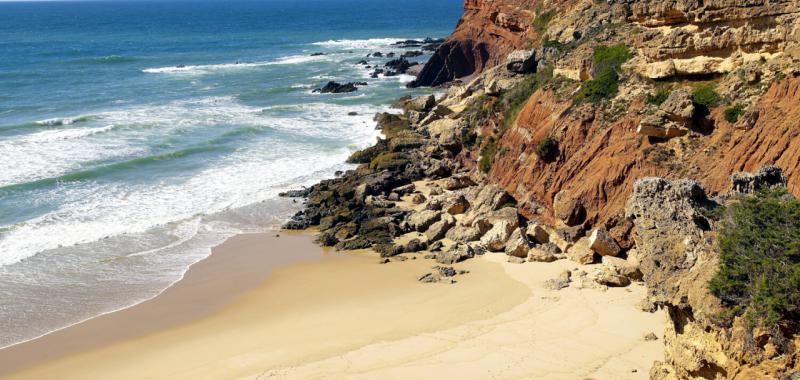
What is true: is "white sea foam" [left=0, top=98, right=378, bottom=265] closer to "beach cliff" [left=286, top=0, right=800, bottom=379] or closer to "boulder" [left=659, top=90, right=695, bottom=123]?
"beach cliff" [left=286, top=0, right=800, bottom=379]

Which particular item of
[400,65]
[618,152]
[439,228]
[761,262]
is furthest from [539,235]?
[400,65]

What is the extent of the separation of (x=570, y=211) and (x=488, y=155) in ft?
26.4

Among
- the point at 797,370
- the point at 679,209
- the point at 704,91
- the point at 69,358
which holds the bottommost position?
the point at 69,358

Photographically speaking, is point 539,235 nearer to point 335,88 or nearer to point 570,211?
point 570,211

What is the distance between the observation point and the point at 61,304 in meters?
22.9

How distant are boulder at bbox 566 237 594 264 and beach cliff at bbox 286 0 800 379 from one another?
0.18 feet

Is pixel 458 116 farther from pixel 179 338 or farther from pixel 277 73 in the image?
pixel 277 73

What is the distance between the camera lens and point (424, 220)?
27703mm

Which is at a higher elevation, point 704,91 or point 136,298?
point 704,91

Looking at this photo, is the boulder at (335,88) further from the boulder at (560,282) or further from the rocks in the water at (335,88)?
the boulder at (560,282)

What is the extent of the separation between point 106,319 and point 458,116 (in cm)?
2318

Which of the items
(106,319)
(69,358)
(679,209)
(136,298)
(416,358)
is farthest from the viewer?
(136,298)

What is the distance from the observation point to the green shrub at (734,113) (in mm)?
23016

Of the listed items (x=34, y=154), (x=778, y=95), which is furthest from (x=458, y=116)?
(x=34, y=154)
